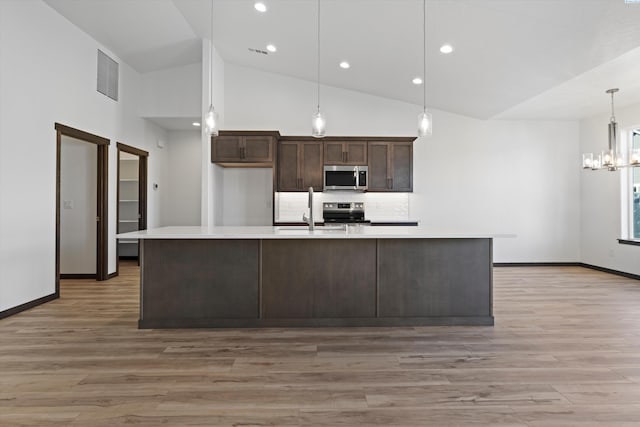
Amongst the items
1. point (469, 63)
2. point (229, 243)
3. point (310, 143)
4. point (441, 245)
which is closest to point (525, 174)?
point (469, 63)

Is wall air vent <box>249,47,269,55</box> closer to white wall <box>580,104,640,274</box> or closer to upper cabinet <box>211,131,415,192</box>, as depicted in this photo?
upper cabinet <box>211,131,415,192</box>

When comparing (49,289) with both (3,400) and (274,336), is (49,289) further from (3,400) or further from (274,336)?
(274,336)

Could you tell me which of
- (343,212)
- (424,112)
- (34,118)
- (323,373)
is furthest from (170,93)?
(323,373)

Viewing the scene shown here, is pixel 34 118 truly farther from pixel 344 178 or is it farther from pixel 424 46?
pixel 424 46

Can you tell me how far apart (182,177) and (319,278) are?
5.25 meters

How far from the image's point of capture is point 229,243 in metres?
3.57

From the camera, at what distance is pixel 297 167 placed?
6715 millimetres

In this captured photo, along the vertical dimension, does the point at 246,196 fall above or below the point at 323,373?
above

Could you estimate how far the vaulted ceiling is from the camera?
3.80 meters

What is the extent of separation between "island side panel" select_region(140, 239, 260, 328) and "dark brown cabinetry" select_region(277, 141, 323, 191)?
3.24 m

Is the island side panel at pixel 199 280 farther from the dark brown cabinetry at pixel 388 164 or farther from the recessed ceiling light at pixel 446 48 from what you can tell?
the dark brown cabinetry at pixel 388 164

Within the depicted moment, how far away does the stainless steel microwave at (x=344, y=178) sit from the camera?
6.68 meters

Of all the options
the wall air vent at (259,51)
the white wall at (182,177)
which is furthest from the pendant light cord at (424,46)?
the white wall at (182,177)

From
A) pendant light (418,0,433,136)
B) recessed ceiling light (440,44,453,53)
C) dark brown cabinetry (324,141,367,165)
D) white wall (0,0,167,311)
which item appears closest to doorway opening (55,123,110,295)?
white wall (0,0,167,311)
